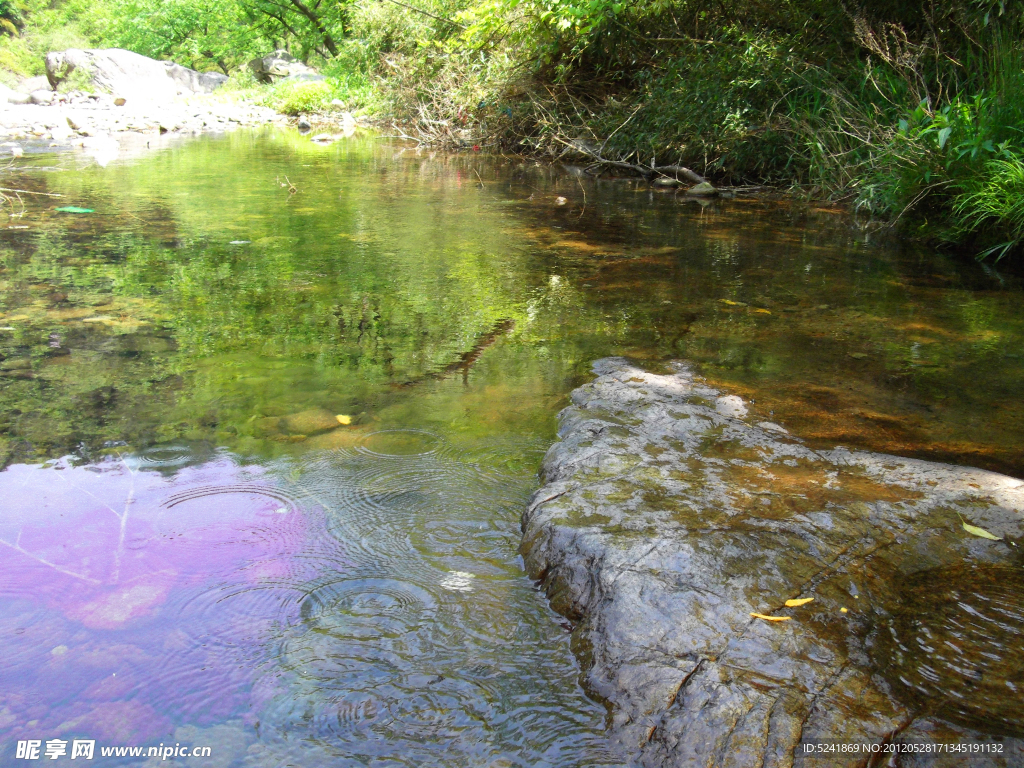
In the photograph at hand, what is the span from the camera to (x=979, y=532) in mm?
1974

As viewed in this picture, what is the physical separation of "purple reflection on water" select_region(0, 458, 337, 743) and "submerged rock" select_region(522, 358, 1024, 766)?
76 cm

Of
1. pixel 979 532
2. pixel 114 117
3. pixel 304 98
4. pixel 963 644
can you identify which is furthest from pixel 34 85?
pixel 963 644

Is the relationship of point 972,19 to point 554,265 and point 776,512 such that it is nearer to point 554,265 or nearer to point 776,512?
point 554,265

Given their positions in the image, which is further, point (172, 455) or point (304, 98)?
point (304, 98)

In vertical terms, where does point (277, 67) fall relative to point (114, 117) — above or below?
above

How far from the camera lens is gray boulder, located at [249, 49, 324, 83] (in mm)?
27359

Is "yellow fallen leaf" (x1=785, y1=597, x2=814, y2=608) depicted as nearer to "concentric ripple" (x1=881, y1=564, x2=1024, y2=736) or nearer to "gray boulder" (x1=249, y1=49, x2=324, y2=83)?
"concentric ripple" (x1=881, y1=564, x2=1024, y2=736)

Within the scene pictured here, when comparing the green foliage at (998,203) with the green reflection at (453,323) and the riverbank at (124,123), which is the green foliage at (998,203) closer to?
the green reflection at (453,323)

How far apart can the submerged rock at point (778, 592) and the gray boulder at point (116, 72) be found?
862 inches

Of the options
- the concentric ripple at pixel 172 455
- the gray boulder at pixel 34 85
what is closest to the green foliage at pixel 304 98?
the gray boulder at pixel 34 85

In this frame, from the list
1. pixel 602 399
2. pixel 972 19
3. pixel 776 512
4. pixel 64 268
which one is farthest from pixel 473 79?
pixel 776 512

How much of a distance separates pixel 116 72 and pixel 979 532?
25469 mm

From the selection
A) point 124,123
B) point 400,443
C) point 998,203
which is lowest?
point 400,443

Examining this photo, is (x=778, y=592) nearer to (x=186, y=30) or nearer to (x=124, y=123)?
(x=124, y=123)
